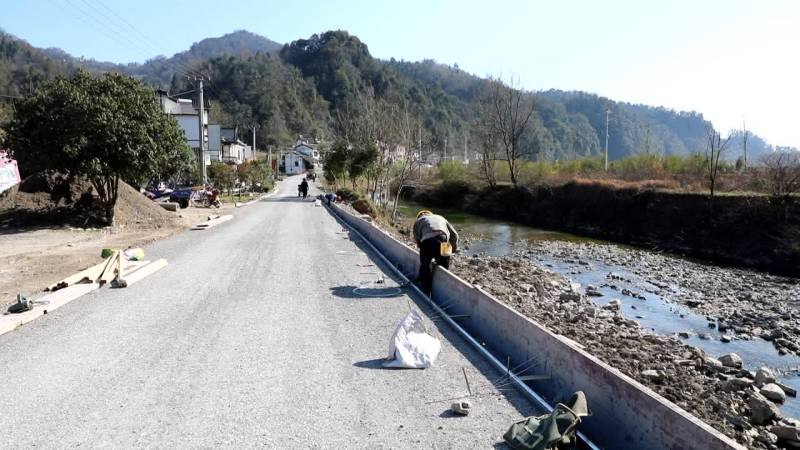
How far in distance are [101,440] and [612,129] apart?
545 feet

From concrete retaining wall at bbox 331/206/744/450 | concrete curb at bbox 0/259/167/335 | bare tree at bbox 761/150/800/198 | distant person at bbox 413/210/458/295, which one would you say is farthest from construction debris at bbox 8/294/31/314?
bare tree at bbox 761/150/800/198

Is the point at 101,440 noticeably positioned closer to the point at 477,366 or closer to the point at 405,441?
the point at 405,441

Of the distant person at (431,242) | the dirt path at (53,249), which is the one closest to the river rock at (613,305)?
the distant person at (431,242)

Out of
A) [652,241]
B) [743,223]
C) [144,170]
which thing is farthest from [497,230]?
[144,170]

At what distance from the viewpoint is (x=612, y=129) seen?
15900 centimetres

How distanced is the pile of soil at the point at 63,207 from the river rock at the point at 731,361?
21299mm

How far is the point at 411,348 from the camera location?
7.30 metres

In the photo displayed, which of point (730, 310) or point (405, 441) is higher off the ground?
point (405, 441)

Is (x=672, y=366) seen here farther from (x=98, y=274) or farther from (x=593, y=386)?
(x=98, y=274)

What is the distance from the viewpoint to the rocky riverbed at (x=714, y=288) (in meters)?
13.6

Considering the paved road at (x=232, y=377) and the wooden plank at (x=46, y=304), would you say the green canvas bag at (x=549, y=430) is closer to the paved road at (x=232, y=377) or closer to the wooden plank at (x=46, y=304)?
the paved road at (x=232, y=377)

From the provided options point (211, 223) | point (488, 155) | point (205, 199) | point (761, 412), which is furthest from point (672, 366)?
point (488, 155)

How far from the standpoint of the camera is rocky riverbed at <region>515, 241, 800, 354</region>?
13.6m

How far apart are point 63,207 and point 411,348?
22.4m
